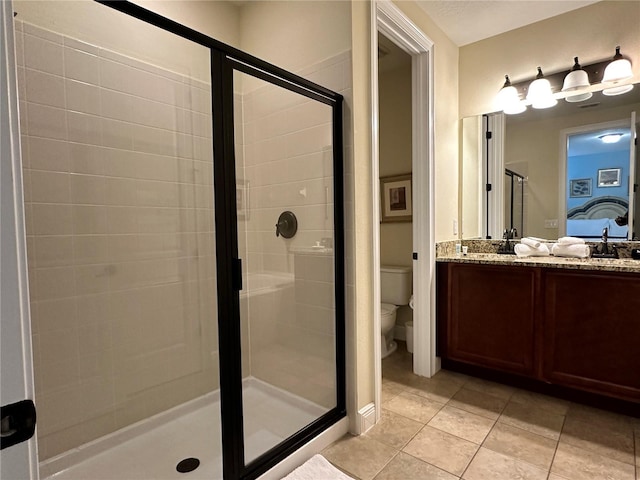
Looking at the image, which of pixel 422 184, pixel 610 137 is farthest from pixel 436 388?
pixel 610 137

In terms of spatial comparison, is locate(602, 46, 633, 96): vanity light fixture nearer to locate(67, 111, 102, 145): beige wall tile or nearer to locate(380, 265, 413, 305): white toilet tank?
locate(380, 265, 413, 305): white toilet tank

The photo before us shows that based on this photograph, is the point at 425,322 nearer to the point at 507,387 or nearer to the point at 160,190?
the point at 507,387

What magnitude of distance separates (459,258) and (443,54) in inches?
62.6

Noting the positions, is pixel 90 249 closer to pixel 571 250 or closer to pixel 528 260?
pixel 528 260

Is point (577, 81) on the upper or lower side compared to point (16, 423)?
upper

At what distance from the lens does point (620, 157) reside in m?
2.35

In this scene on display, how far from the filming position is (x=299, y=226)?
84.5 inches

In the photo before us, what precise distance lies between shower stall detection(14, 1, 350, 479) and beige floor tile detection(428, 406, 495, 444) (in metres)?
0.63

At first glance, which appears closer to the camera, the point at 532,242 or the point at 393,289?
the point at 532,242

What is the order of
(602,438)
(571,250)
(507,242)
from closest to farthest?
(602,438), (571,250), (507,242)

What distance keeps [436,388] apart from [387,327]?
63 cm

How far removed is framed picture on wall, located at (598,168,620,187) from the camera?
237 centimetres

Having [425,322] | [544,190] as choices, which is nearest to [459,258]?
[425,322]

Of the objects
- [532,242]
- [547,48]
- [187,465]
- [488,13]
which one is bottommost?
[187,465]
